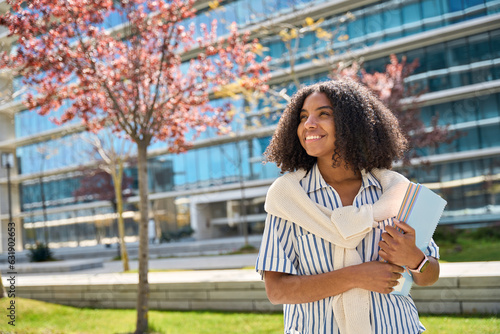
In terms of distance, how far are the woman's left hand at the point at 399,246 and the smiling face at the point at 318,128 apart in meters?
0.41

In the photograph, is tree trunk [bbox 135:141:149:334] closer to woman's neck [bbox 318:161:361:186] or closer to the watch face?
woman's neck [bbox 318:161:361:186]

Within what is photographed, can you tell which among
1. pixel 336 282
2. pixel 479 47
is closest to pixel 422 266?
pixel 336 282

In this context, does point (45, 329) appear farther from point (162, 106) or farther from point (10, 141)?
point (10, 141)

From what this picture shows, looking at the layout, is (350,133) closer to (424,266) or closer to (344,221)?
(344,221)

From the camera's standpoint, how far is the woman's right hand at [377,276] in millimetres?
1736

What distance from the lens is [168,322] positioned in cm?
699

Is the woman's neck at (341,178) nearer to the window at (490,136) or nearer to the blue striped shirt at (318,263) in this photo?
the blue striped shirt at (318,263)

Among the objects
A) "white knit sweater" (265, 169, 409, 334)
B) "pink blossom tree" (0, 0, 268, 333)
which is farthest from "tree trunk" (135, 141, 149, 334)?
"white knit sweater" (265, 169, 409, 334)

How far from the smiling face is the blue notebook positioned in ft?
1.22

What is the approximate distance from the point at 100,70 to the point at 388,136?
215 inches

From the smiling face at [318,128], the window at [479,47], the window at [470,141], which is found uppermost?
the window at [479,47]

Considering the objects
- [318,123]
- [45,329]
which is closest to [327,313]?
[318,123]

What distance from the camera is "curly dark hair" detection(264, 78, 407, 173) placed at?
78.1 inches

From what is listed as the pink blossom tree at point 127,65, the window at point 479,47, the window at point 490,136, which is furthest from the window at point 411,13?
the pink blossom tree at point 127,65
